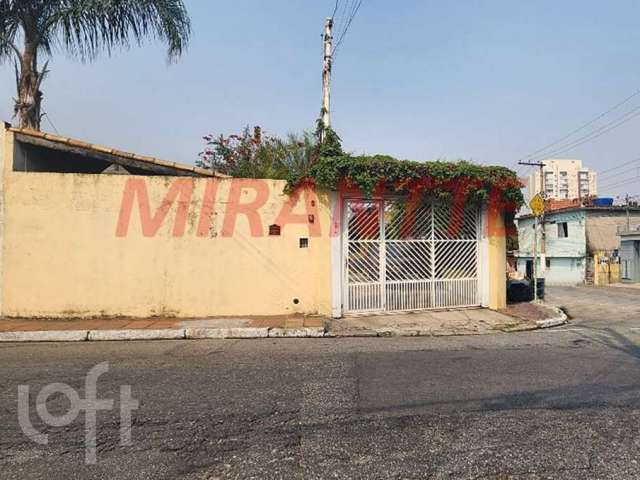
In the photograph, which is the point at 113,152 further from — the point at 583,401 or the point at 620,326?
the point at 620,326

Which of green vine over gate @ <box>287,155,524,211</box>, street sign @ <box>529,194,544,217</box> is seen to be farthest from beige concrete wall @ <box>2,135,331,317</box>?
street sign @ <box>529,194,544,217</box>

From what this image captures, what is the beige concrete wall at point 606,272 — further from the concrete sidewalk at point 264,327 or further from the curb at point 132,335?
the curb at point 132,335

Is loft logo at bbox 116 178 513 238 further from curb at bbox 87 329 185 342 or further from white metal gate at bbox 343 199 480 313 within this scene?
curb at bbox 87 329 185 342

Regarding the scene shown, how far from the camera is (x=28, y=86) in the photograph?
412 inches

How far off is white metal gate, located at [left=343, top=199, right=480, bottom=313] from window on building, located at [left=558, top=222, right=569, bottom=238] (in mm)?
25795

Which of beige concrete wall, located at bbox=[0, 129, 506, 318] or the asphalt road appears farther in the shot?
beige concrete wall, located at bbox=[0, 129, 506, 318]

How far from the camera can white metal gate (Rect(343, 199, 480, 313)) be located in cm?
890

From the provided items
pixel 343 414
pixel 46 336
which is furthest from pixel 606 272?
pixel 46 336

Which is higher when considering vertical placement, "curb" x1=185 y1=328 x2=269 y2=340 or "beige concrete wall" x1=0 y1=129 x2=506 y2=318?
"beige concrete wall" x1=0 y1=129 x2=506 y2=318

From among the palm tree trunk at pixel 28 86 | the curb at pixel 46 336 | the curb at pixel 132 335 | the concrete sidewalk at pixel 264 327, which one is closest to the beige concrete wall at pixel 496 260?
the concrete sidewalk at pixel 264 327

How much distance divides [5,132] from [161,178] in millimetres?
3098

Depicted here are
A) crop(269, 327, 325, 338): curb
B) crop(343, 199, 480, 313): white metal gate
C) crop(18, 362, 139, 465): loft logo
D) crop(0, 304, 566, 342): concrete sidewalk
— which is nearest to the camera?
crop(18, 362, 139, 465): loft logo

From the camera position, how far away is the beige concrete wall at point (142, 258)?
819 centimetres

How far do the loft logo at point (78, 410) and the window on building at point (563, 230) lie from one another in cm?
3346
